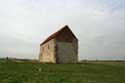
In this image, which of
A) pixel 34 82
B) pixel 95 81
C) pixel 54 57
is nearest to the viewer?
pixel 34 82

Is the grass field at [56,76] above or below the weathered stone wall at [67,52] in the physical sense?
below

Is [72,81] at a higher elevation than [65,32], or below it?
below

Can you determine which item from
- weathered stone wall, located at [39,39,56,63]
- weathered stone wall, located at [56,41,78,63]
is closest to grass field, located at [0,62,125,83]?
weathered stone wall, located at [56,41,78,63]

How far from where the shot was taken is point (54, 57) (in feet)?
181

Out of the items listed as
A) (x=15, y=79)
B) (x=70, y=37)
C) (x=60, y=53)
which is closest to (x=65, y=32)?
(x=70, y=37)

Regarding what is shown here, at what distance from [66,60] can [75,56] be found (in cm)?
244

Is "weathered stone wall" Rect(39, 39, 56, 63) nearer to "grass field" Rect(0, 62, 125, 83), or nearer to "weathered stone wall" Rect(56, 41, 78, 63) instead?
"weathered stone wall" Rect(56, 41, 78, 63)

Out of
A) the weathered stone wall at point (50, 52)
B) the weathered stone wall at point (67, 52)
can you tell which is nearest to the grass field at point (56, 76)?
the weathered stone wall at point (67, 52)

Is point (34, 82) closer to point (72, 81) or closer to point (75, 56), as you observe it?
point (72, 81)

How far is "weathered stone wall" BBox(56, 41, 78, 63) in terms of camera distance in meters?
55.4

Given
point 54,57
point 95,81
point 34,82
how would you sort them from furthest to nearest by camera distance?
point 54,57 < point 95,81 < point 34,82

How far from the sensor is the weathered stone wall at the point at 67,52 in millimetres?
55406

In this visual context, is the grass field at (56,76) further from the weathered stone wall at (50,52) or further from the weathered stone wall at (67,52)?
the weathered stone wall at (50,52)

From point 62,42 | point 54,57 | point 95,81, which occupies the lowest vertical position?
point 95,81
